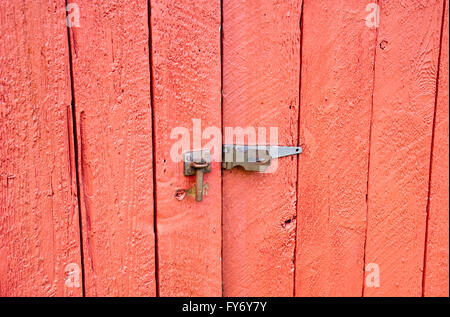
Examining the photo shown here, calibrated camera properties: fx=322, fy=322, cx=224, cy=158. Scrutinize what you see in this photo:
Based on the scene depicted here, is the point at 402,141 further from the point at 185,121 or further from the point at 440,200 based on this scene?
the point at 185,121

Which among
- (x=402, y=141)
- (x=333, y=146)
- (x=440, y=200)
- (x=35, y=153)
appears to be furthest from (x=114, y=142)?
(x=440, y=200)

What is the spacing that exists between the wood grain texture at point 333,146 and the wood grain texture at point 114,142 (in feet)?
1.20

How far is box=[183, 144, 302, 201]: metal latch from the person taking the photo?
68 centimetres

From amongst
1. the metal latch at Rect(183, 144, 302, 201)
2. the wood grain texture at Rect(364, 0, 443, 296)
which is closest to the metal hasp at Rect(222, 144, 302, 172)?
the metal latch at Rect(183, 144, 302, 201)

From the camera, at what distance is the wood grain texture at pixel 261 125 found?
704 mm

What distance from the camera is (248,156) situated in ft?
2.38

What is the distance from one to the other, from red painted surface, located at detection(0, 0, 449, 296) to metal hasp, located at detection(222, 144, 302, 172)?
0.03 meters

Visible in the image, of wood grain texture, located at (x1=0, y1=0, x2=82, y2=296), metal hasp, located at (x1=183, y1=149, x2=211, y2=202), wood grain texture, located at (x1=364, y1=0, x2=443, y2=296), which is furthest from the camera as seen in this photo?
wood grain texture, located at (x1=364, y1=0, x2=443, y2=296)

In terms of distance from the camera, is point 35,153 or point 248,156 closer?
point 35,153

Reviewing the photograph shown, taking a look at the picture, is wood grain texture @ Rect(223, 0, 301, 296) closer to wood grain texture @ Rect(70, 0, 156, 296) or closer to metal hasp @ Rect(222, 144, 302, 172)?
metal hasp @ Rect(222, 144, 302, 172)

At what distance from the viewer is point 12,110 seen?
0.57m

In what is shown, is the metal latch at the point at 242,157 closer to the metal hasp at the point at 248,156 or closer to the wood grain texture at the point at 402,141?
the metal hasp at the point at 248,156

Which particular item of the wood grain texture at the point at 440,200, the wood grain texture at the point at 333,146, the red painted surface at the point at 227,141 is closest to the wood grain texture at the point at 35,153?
the red painted surface at the point at 227,141

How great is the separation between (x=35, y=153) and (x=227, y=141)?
0.38 m
